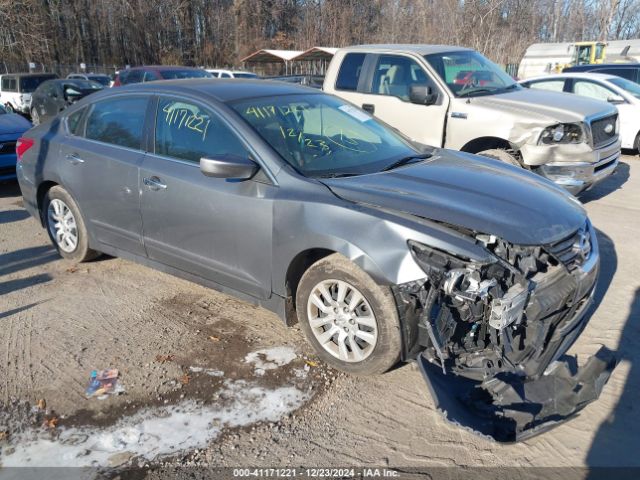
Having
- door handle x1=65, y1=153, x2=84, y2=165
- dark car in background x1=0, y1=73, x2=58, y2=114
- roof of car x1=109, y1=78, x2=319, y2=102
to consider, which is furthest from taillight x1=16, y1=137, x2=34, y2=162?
dark car in background x1=0, y1=73, x2=58, y2=114

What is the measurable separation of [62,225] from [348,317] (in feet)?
11.2

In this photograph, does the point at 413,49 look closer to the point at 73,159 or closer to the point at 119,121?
the point at 119,121

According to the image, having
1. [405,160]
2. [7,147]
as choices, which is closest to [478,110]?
[405,160]

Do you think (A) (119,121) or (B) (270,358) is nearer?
(B) (270,358)

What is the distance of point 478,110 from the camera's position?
6574mm

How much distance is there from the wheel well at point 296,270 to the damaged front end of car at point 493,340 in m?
0.63

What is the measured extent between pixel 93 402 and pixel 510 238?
2626 mm

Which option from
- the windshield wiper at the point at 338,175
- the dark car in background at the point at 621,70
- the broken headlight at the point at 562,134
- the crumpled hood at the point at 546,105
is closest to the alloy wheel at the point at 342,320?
the windshield wiper at the point at 338,175

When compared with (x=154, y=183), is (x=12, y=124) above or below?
below

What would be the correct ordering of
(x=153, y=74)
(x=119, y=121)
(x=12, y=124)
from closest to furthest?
(x=119, y=121)
(x=12, y=124)
(x=153, y=74)

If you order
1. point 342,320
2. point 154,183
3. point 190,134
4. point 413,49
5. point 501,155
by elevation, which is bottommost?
point 342,320

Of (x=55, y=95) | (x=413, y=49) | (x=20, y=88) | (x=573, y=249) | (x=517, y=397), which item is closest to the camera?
(x=517, y=397)

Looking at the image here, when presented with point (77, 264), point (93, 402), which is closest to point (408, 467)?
point (93, 402)

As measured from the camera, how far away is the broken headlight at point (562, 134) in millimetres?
6301
